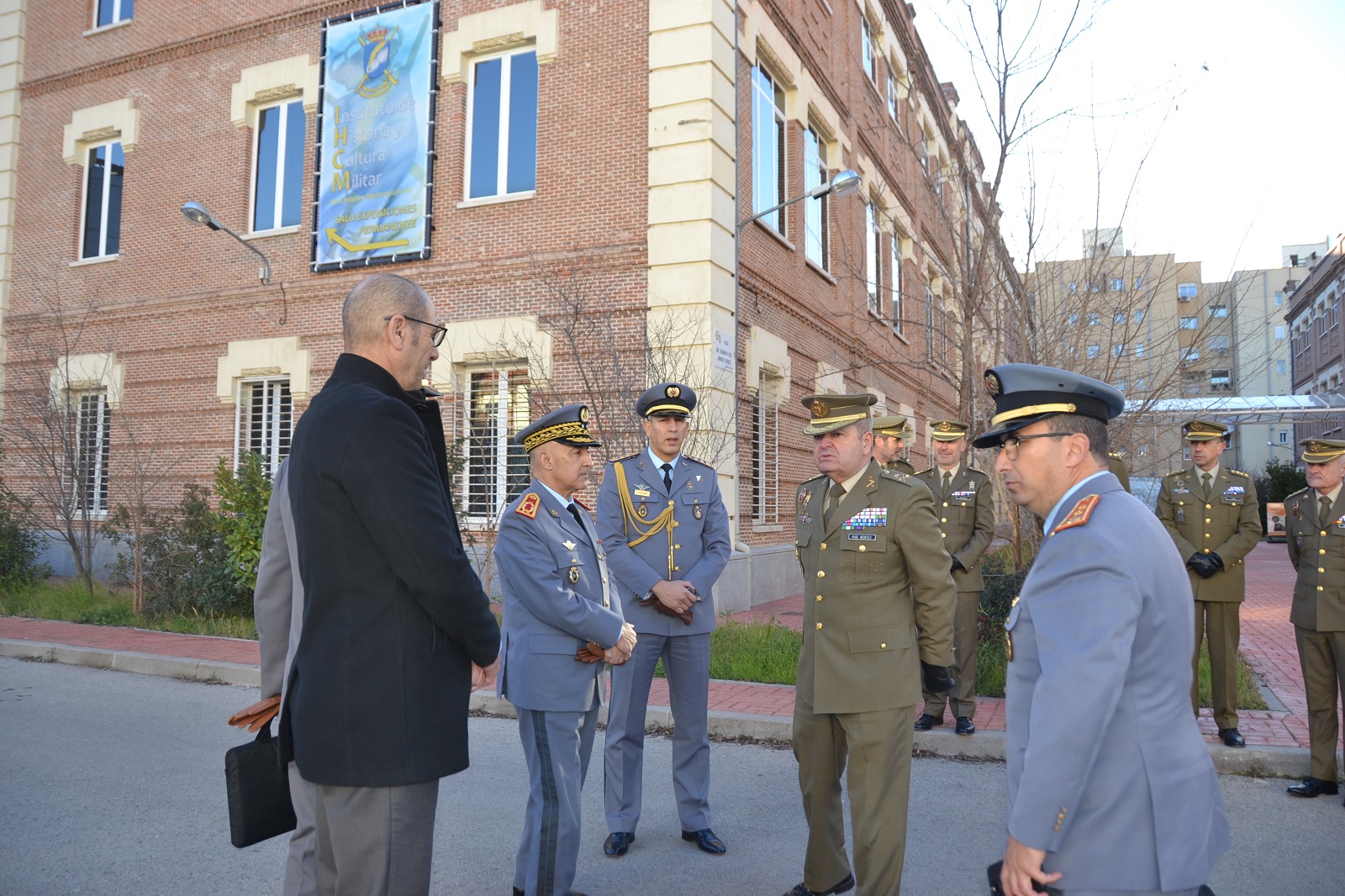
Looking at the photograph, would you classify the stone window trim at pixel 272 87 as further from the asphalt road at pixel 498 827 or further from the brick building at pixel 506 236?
the asphalt road at pixel 498 827

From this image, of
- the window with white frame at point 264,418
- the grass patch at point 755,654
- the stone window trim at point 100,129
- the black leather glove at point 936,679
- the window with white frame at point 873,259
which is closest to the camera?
the black leather glove at point 936,679

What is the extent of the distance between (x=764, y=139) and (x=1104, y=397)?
13.6m

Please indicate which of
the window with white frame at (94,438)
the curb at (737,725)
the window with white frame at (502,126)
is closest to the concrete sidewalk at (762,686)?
the curb at (737,725)

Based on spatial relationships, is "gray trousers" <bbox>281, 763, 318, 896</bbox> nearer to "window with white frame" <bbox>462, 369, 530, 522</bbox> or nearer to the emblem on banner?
"window with white frame" <bbox>462, 369, 530, 522</bbox>

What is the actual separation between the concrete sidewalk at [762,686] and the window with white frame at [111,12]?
11893 millimetres

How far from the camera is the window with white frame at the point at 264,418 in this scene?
50.2 feet

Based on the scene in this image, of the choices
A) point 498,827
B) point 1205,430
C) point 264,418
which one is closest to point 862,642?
point 498,827

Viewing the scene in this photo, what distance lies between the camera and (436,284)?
13758 mm

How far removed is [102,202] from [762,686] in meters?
16.5

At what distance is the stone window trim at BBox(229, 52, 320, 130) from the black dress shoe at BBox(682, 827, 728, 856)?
13.9m

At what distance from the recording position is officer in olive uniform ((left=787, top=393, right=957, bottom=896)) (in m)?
3.72

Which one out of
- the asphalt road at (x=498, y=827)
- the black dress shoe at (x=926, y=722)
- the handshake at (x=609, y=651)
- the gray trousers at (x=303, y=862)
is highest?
the handshake at (x=609, y=651)

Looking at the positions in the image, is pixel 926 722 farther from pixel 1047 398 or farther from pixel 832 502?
pixel 1047 398

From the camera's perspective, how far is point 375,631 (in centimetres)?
250
